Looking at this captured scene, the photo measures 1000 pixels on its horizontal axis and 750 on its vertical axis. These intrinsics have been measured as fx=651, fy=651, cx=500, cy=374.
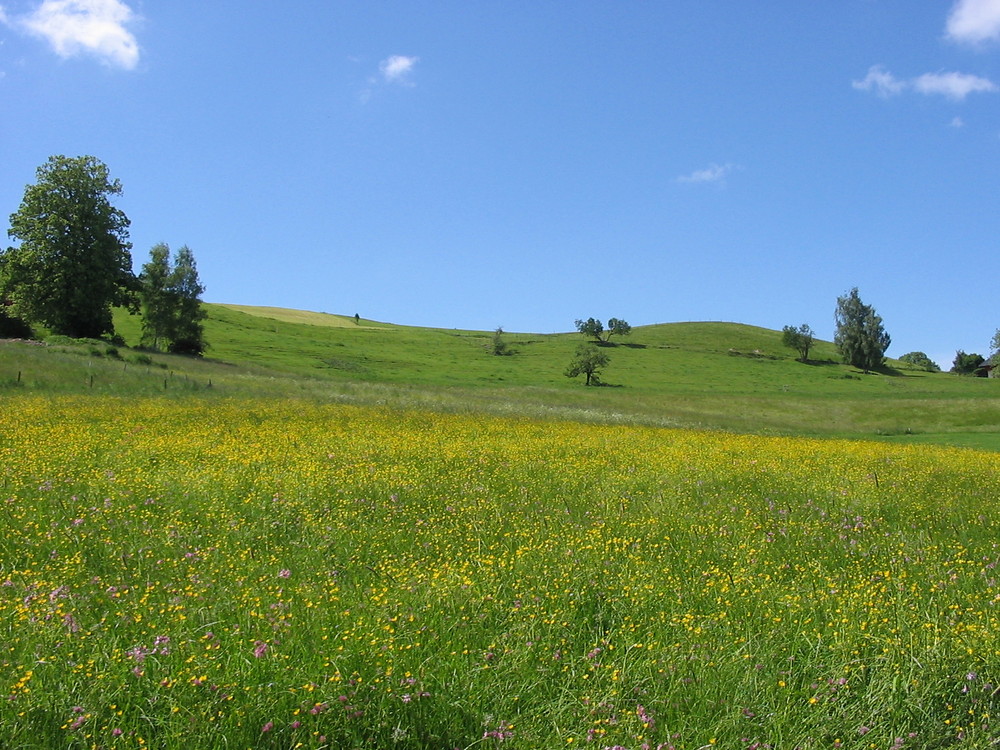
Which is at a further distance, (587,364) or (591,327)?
(591,327)

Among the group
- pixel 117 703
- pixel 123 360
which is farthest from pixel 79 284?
pixel 117 703

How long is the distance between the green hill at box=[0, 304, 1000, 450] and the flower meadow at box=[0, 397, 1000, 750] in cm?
2177

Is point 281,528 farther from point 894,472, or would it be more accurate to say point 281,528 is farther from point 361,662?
point 894,472

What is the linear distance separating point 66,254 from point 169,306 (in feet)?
38.4

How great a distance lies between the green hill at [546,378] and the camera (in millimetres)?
34531

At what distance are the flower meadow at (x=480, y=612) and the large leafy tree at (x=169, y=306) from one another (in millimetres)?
59487

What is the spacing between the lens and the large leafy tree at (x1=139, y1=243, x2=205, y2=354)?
211ft

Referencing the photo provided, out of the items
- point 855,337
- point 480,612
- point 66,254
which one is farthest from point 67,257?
point 855,337

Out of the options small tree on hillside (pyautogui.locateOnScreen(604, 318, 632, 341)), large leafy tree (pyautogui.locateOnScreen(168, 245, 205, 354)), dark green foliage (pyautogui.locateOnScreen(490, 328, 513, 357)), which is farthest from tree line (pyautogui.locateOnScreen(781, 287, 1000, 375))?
large leafy tree (pyautogui.locateOnScreen(168, 245, 205, 354))

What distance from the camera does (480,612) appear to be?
518 centimetres

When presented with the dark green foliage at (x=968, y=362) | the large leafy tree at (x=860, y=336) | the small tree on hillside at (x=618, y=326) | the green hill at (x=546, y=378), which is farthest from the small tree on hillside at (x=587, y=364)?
the dark green foliage at (x=968, y=362)

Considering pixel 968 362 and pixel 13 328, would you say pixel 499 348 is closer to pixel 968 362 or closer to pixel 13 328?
pixel 13 328

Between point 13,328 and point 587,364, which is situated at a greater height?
point 587,364

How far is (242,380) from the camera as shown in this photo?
122 ft
